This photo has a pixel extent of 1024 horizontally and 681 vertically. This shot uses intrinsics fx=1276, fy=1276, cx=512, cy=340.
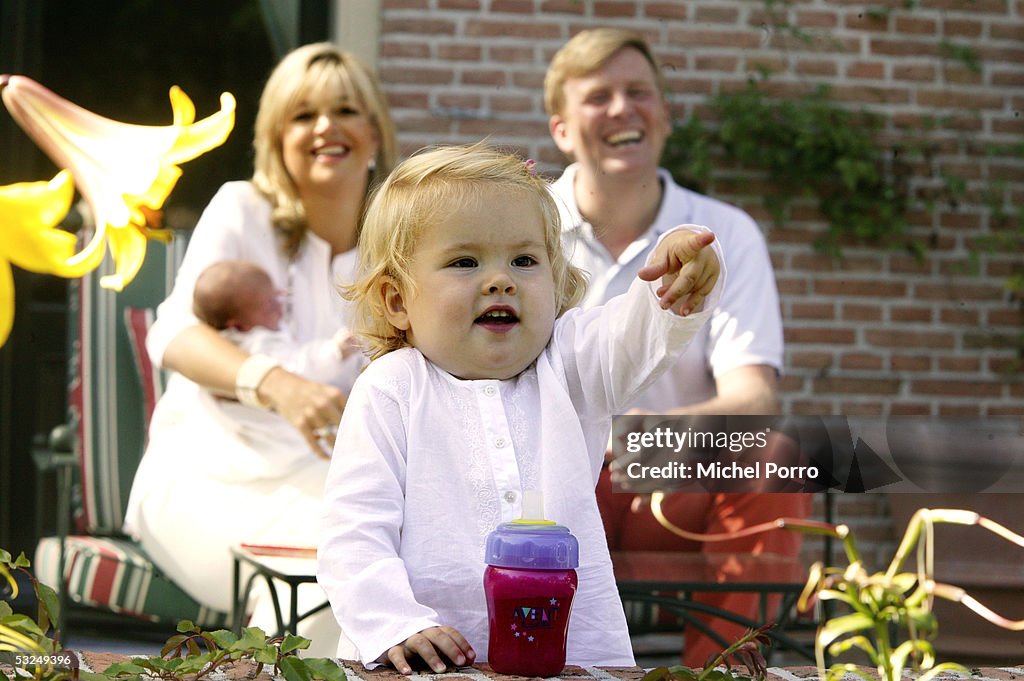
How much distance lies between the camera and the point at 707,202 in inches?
105

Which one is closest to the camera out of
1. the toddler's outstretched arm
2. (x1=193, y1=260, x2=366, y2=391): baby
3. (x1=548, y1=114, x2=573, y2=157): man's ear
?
the toddler's outstretched arm

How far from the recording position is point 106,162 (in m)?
0.65

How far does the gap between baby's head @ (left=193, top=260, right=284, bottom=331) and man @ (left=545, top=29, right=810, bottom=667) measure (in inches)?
24.0

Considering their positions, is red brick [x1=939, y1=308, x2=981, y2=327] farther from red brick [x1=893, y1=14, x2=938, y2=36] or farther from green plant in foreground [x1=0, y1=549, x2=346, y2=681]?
green plant in foreground [x1=0, y1=549, x2=346, y2=681]

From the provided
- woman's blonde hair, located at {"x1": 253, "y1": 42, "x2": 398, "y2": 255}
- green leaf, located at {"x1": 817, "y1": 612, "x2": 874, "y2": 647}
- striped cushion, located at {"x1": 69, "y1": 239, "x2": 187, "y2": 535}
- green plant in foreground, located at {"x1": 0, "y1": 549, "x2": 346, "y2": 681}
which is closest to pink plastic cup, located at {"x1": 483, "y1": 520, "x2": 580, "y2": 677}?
green plant in foreground, located at {"x1": 0, "y1": 549, "x2": 346, "y2": 681}

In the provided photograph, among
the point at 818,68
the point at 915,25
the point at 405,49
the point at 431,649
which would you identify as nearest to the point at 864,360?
the point at 818,68

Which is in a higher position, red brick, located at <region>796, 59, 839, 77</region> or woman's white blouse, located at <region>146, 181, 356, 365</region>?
red brick, located at <region>796, 59, 839, 77</region>

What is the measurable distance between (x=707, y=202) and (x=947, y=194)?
3.46ft

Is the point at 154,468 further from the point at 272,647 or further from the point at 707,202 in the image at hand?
the point at 272,647

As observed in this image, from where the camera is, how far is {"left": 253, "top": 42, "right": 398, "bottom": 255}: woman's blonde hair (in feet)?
8.48

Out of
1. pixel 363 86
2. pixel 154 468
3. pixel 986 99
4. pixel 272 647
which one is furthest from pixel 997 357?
pixel 272 647

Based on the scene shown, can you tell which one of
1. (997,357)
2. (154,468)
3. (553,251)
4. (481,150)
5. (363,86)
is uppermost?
(363,86)

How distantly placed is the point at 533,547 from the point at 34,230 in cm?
55

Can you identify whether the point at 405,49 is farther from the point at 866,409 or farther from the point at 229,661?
the point at 229,661
